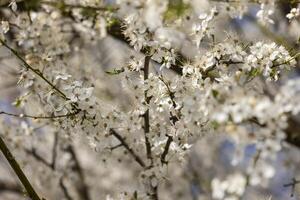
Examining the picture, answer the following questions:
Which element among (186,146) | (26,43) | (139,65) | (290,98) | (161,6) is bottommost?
(290,98)

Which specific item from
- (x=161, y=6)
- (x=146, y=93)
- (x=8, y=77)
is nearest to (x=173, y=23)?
(x=146, y=93)

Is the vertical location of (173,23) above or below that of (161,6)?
above

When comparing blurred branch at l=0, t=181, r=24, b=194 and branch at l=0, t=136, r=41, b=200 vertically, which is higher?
blurred branch at l=0, t=181, r=24, b=194

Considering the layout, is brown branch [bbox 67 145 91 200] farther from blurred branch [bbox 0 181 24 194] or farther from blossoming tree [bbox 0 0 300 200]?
blossoming tree [bbox 0 0 300 200]

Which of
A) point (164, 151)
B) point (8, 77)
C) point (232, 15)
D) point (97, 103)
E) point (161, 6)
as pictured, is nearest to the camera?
point (161, 6)

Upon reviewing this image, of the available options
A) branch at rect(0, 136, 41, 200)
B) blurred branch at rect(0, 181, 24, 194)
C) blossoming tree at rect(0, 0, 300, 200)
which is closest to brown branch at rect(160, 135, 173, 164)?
blossoming tree at rect(0, 0, 300, 200)

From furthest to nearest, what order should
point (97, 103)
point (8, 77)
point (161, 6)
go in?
1. point (8, 77)
2. point (97, 103)
3. point (161, 6)

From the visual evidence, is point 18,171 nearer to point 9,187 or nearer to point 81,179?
point 9,187

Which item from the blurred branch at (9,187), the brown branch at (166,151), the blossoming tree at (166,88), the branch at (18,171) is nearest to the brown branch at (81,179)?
the blurred branch at (9,187)

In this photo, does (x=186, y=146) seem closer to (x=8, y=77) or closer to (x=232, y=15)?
(x=232, y=15)

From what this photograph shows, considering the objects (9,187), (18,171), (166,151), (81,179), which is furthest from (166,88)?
(81,179)

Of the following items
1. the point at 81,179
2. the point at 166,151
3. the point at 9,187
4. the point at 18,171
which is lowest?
the point at 18,171
